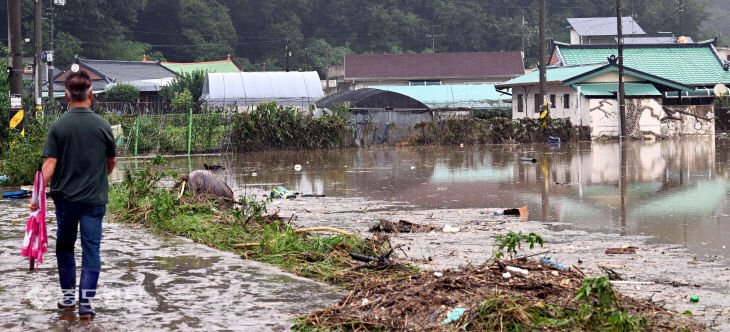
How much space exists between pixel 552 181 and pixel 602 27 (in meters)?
75.9

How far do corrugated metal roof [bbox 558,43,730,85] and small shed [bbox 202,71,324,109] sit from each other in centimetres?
1528

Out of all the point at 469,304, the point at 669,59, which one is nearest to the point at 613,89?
the point at 669,59

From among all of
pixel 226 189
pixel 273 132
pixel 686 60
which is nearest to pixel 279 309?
pixel 226 189

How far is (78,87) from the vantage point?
19.7 feet

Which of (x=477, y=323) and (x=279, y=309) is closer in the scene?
(x=477, y=323)

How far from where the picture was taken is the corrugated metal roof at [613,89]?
131 feet

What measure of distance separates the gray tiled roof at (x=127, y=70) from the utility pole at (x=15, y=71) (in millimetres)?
46931

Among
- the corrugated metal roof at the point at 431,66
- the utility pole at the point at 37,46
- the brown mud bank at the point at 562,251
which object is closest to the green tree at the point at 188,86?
the corrugated metal roof at the point at 431,66

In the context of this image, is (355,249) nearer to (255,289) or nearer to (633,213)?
(255,289)

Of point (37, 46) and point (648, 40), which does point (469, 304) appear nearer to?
point (37, 46)

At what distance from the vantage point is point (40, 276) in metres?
7.35

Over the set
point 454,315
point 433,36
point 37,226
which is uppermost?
point 433,36

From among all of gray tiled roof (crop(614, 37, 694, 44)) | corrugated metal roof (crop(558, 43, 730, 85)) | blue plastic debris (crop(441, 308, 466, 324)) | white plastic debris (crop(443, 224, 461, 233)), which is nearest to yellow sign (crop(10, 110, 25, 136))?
white plastic debris (crop(443, 224, 461, 233))

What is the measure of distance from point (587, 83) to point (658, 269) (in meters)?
34.3
